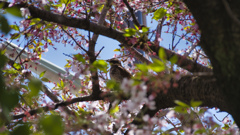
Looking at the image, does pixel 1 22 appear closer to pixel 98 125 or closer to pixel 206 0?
pixel 98 125

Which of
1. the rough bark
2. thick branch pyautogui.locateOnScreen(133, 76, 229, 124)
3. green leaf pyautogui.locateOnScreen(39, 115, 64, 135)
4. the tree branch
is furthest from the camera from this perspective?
the tree branch

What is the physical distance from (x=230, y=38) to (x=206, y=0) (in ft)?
0.47

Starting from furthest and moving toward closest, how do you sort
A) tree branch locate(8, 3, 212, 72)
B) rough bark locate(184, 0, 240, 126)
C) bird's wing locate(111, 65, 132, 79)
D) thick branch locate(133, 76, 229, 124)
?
1. bird's wing locate(111, 65, 132, 79)
2. tree branch locate(8, 3, 212, 72)
3. thick branch locate(133, 76, 229, 124)
4. rough bark locate(184, 0, 240, 126)

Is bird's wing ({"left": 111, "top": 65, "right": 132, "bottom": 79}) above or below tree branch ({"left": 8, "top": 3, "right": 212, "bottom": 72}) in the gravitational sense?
below

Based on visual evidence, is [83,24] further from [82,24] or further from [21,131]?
[21,131]

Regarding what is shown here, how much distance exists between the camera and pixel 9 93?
54cm

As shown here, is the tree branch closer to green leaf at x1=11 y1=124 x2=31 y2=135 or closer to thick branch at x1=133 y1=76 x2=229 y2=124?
thick branch at x1=133 y1=76 x2=229 y2=124

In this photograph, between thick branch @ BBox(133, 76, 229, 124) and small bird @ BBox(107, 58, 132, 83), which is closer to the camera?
thick branch @ BBox(133, 76, 229, 124)

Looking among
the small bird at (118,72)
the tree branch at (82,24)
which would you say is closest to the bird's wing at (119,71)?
the small bird at (118,72)

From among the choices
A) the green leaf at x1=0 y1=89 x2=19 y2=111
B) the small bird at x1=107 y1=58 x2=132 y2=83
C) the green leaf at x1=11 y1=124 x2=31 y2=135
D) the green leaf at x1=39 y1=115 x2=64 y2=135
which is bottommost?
the small bird at x1=107 y1=58 x2=132 y2=83

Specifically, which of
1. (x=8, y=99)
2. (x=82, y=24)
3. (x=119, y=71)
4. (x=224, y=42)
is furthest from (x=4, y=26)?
A: (x=119, y=71)

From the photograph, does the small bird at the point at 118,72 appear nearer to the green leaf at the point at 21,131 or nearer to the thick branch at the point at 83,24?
the thick branch at the point at 83,24

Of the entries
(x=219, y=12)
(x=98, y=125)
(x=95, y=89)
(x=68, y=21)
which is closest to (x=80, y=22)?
(x=68, y=21)

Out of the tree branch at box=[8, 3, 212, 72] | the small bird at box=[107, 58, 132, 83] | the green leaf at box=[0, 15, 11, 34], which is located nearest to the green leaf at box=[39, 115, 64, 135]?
the green leaf at box=[0, 15, 11, 34]
